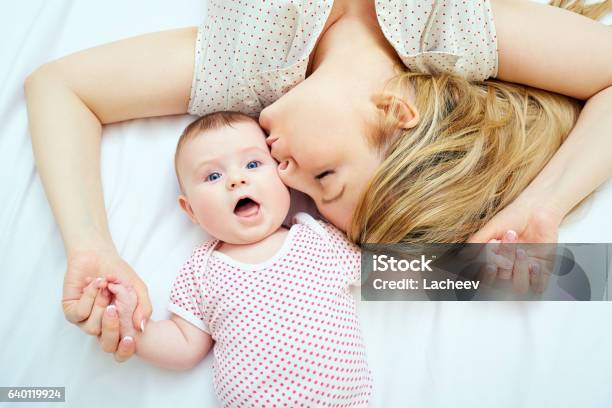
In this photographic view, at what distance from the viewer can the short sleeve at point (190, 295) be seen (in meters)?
0.97

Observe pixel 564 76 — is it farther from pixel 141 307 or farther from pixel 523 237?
pixel 141 307

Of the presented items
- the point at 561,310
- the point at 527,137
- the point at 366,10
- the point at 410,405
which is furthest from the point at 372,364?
the point at 366,10

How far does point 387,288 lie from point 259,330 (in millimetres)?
245

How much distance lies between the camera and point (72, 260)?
3.14ft

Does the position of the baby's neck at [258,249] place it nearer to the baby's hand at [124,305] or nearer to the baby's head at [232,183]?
the baby's head at [232,183]

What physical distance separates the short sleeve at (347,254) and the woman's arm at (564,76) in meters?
0.21

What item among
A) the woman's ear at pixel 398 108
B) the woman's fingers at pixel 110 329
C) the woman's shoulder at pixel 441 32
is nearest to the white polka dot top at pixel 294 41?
the woman's shoulder at pixel 441 32

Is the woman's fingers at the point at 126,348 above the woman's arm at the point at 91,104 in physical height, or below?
below

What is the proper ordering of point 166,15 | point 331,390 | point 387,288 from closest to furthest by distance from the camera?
point 331,390
point 387,288
point 166,15

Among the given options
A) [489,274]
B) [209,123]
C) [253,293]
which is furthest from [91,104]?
[489,274]

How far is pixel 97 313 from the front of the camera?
91 cm

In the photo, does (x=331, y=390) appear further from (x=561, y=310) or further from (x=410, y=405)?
(x=561, y=310)

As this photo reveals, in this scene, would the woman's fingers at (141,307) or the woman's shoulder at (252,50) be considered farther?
the woman's shoulder at (252,50)

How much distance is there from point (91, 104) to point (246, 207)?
14.7 inches
